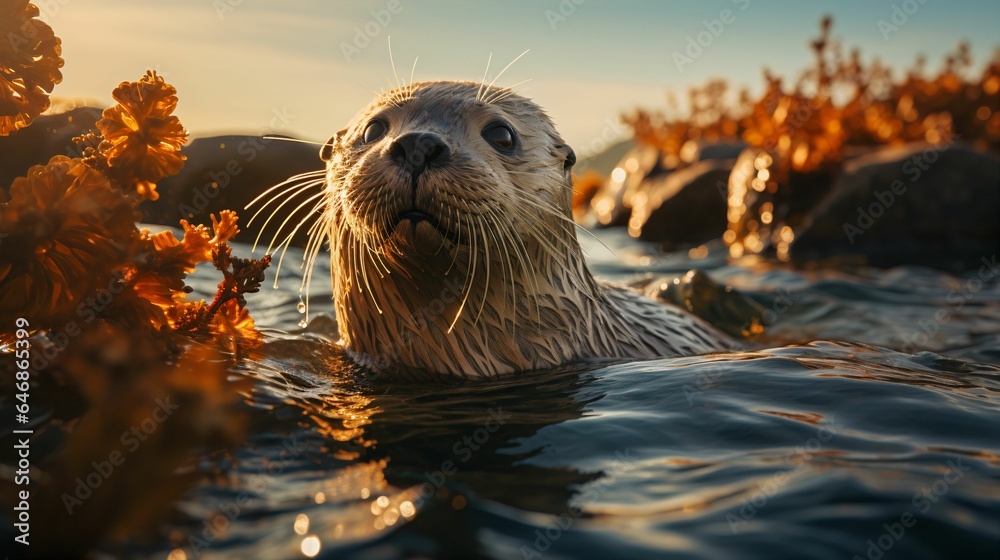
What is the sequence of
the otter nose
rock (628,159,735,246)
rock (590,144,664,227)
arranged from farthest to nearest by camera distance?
rock (590,144,664,227) → rock (628,159,735,246) → the otter nose

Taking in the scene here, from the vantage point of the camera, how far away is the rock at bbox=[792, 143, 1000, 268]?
10844 millimetres

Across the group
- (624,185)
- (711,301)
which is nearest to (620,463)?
(711,301)

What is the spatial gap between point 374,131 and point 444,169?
0.64 meters

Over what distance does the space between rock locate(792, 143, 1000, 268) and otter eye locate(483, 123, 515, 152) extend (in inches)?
326

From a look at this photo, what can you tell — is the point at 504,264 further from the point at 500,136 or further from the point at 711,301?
the point at 711,301

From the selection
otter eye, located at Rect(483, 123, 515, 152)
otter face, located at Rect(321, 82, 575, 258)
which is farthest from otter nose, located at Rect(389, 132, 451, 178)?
otter eye, located at Rect(483, 123, 515, 152)

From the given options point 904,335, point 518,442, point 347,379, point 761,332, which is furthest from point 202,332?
point 904,335

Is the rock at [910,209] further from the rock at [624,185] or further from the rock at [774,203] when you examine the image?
the rock at [624,185]

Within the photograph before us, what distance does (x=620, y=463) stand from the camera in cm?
218

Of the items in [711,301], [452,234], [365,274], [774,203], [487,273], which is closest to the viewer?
[452,234]

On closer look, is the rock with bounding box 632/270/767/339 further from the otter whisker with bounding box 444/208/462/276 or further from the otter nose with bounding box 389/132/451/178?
the otter nose with bounding box 389/132/451/178

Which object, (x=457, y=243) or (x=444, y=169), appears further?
(x=457, y=243)

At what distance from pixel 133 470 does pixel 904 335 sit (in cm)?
553

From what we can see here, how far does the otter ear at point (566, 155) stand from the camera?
3.70 meters
